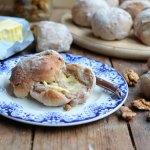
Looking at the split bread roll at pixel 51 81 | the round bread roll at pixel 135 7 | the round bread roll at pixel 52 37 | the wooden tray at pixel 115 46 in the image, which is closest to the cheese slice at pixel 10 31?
the round bread roll at pixel 52 37

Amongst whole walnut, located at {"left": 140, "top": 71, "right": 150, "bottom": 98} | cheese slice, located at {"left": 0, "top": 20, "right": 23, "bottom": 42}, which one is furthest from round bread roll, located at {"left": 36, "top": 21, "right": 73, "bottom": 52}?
whole walnut, located at {"left": 140, "top": 71, "right": 150, "bottom": 98}

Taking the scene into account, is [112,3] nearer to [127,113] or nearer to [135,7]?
[135,7]

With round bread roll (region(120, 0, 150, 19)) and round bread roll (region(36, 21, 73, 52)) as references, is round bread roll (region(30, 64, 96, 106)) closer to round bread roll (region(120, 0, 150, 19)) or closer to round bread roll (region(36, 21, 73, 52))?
round bread roll (region(36, 21, 73, 52))

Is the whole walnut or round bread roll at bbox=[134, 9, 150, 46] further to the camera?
round bread roll at bbox=[134, 9, 150, 46]

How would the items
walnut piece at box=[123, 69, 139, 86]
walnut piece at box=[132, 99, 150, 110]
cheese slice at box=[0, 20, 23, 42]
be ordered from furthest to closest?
cheese slice at box=[0, 20, 23, 42], walnut piece at box=[123, 69, 139, 86], walnut piece at box=[132, 99, 150, 110]

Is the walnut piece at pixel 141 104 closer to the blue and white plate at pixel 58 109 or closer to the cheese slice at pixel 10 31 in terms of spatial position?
the blue and white plate at pixel 58 109

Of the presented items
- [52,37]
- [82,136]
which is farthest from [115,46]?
[82,136]

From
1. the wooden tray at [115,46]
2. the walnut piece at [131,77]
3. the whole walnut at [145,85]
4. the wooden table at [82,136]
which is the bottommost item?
the wooden tray at [115,46]
